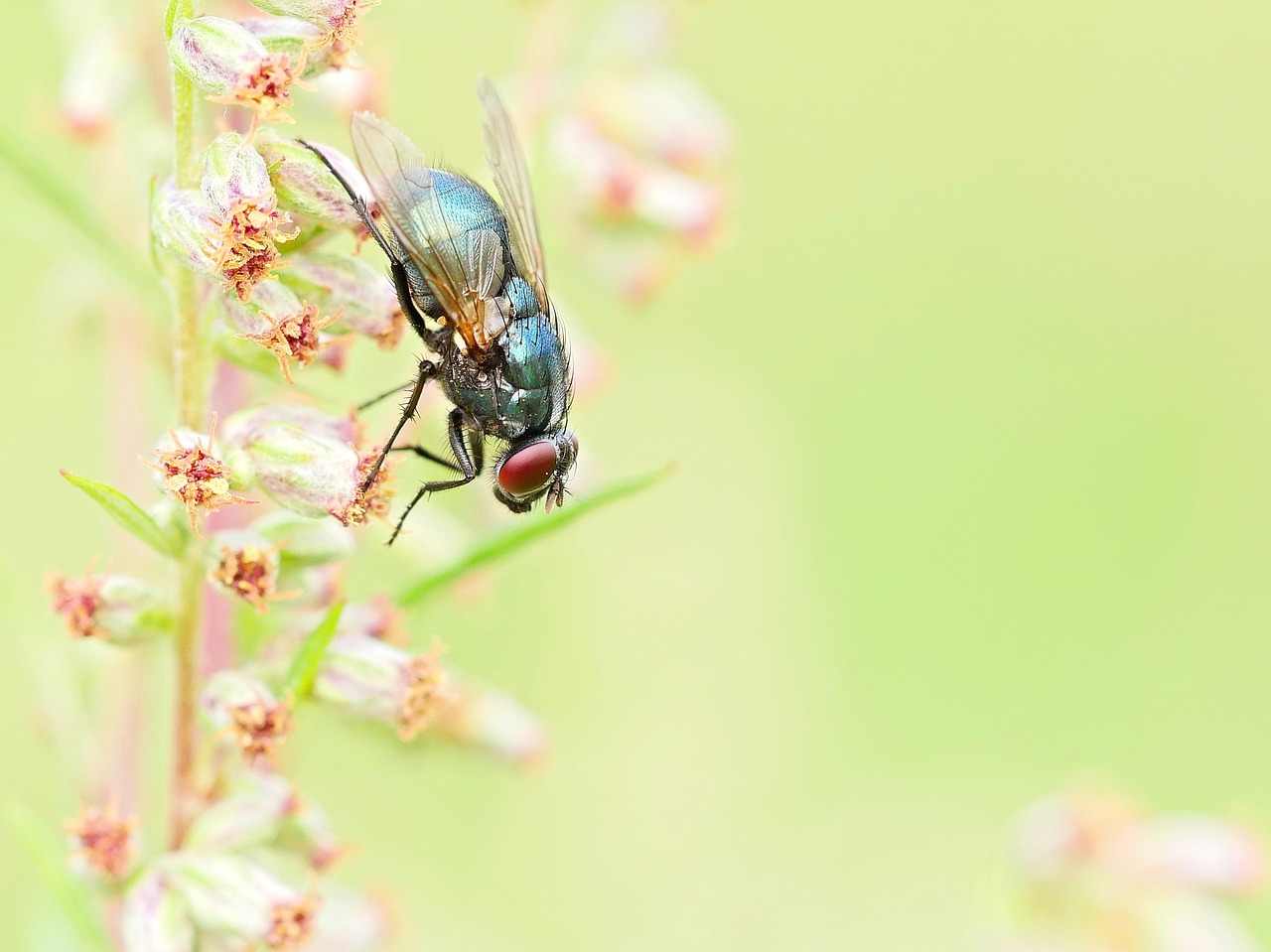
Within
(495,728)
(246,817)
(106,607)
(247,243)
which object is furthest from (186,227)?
(495,728)

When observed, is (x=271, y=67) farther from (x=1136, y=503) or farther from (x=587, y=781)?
(x=1136, y=503)

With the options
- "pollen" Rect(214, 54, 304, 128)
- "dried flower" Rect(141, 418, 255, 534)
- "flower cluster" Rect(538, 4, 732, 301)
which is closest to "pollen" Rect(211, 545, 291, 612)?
"dried flower" Rect(141, 418, 255, 534)

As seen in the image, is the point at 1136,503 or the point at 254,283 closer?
the point at 254,283

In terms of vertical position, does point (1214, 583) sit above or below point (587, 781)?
above

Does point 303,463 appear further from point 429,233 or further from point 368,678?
point 429,233

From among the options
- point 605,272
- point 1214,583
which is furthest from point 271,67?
point 1214,583

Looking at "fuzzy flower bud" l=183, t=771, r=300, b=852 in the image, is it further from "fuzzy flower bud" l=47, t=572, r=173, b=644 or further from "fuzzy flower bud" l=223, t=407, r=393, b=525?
"fuzzy flower bud" l=223, t=407, r=393, b=525

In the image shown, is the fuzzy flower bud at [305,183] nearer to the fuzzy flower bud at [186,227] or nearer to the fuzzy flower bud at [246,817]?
the fuzzy flower bud at [186,227]
